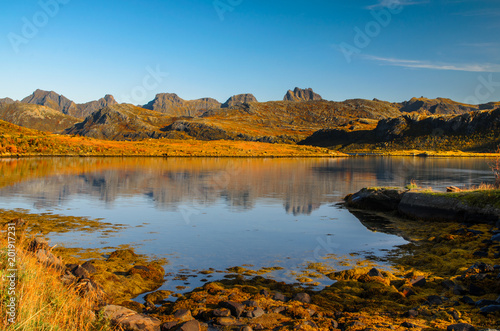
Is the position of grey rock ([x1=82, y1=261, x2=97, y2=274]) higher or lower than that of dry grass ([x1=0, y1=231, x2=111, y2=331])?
lower

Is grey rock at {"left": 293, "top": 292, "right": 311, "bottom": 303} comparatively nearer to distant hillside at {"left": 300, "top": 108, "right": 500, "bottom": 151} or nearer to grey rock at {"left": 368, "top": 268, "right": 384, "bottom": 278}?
grey rock at {"left": 368, "top": 268, "right": 384, "bottom": 278}

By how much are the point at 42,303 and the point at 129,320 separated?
173 centimetres

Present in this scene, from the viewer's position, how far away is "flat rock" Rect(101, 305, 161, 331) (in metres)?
7.89

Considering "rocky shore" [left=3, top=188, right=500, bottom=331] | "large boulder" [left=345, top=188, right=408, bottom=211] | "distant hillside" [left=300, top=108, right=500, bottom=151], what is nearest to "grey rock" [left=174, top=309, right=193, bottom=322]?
"rocky shore" [left=3, top=188, right=500, bottom=331]

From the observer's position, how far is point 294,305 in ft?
31.3

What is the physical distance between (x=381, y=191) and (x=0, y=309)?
2328 cm

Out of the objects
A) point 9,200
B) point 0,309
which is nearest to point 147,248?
point 0,309

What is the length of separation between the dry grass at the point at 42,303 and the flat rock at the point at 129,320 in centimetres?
29

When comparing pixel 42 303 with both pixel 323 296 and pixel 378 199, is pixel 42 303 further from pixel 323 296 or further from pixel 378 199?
pixel 378 199

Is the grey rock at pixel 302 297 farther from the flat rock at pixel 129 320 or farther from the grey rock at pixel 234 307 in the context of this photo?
the flat rock at pixel 129 320

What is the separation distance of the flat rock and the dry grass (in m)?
0.29

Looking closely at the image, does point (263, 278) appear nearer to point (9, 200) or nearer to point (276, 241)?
point (276, 241)

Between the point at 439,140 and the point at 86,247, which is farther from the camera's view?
the point at 439,140

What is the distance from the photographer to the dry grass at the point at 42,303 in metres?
6.32
